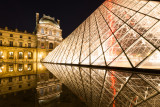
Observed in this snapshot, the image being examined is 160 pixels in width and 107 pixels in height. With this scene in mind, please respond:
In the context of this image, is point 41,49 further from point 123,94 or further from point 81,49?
point 123,94

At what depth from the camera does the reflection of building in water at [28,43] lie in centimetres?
2528

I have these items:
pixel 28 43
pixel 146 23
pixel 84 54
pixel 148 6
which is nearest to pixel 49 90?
pixel 84 54

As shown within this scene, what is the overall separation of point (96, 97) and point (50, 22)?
36.6 m

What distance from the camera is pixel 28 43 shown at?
1177 inches

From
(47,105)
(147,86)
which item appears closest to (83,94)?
(47,105)

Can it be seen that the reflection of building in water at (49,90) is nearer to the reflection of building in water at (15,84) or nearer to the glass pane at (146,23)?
the reflection of building in water at (15,84)

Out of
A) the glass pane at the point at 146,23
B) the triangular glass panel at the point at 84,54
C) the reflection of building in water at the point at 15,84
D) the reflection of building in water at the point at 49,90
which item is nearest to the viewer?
the reflection of building in water at the point at 49,90

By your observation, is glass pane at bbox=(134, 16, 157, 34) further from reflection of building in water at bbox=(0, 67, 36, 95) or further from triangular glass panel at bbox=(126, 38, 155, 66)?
reflection of building in water at bbox=(0, 67, 36, 95)

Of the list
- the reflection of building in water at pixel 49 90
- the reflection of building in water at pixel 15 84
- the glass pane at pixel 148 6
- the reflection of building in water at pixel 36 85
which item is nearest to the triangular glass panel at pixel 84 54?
the reflection of building in water at pixel 36 85

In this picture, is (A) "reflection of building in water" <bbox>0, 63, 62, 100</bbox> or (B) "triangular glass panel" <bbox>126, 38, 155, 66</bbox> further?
(B) "triangular glass panel" <bbox>126, 38, 155, 66</bbox>

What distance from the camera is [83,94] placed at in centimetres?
306

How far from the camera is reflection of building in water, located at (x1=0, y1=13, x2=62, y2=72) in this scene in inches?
995

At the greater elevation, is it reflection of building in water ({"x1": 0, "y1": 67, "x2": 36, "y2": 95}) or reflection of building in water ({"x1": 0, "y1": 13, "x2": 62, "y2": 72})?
reflection of building in water ({"x1": 0, "y1": 13, "x2": 62, "y2": 72})

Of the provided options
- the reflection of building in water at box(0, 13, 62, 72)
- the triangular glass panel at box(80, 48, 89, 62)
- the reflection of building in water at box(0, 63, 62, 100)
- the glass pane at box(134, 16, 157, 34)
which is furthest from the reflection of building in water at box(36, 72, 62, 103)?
the reflection of building in water at box(0, 13, 62, 72)
